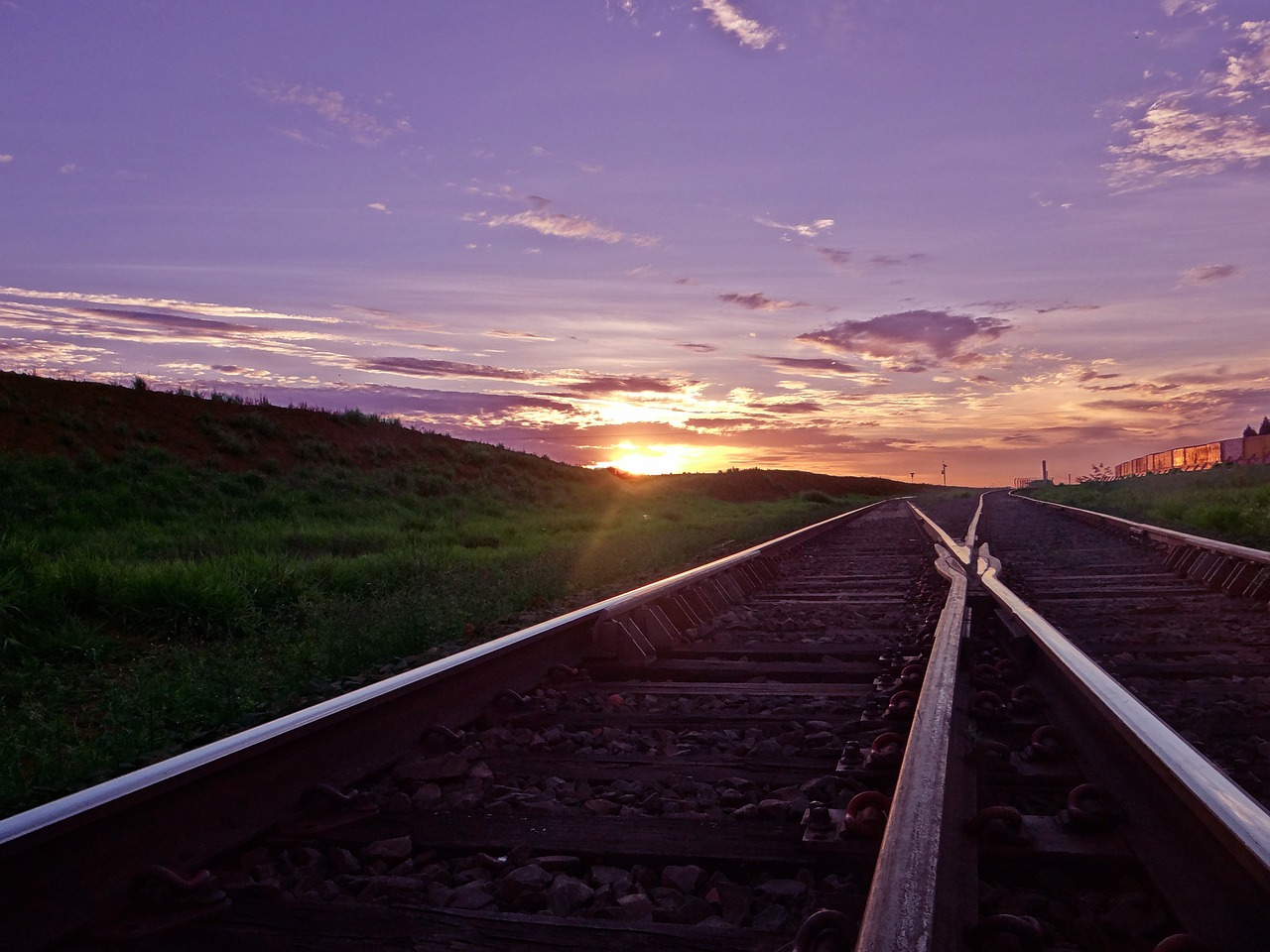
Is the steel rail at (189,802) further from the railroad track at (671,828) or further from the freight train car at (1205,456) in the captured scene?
the freight train car at (1205,456)

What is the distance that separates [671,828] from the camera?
2551 millimetres

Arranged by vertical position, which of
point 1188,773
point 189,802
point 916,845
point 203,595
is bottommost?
point 203,595

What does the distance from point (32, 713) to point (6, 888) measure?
106 inches

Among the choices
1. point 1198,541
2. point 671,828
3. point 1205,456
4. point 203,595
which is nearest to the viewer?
point 671,828

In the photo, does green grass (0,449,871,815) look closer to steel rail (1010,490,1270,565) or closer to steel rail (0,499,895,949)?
steel rail (0,499,895,949)

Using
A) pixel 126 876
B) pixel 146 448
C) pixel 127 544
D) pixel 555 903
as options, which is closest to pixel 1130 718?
pixel 555 903

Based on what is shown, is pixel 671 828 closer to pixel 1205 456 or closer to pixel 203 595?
pixel 203 595

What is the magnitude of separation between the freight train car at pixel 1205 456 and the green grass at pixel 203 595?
49.9 meters

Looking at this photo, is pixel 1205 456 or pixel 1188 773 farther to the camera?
pixel 1205 456

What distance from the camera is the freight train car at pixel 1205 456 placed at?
193 ft

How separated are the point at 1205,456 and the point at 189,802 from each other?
3109 inches

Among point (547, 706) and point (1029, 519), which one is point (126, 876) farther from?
point (1029, 519)

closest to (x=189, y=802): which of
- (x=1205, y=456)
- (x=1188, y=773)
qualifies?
(x=1188, y=773)

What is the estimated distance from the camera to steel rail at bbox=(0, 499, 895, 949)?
7.01 feet
